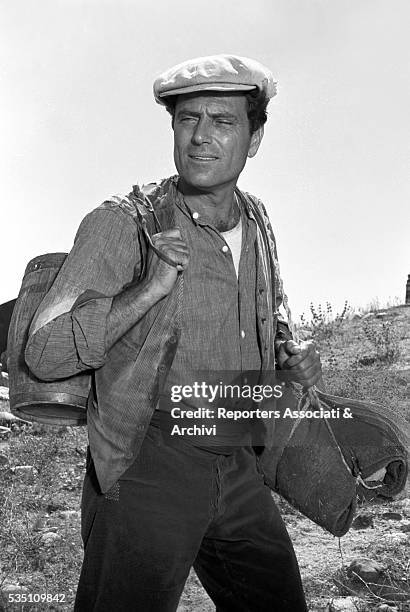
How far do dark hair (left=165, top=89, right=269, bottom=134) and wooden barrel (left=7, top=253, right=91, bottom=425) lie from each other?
0.68m

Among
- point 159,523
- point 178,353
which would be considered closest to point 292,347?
A: point 178,353

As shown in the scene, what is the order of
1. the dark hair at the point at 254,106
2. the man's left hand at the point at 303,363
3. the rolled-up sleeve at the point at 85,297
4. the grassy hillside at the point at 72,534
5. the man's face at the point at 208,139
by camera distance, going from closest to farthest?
the rolled-up sleeve at the point at 85,297, the man's face at the point at 208,139, the dark hair at the point at 254,106, the man's left hand at the point at 303,363, the grassy hillside at the point at 72,534

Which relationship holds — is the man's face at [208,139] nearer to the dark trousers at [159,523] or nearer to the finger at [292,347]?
the finger at [292,347]

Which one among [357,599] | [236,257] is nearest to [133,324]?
[236,257]

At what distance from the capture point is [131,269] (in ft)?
8.29

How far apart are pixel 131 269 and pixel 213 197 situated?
1.57 ft

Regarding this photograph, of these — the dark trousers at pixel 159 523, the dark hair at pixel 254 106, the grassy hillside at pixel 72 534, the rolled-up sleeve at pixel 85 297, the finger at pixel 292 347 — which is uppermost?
the dark hair at pixel 254 106

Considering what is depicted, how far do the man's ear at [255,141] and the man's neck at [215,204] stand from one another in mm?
162

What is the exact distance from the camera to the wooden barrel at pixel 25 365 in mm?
2533

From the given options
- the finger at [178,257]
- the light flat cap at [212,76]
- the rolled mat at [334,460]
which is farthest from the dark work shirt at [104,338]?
the rolled mat at [334,460]

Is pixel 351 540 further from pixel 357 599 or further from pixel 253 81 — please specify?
pixel 253 81

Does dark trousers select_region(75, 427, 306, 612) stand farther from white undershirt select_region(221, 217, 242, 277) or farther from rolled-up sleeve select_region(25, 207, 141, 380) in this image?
white undershirt select_region(221, 217, 242, 277)

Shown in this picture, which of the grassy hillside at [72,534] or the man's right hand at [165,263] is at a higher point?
the man's right hand at [165,263]

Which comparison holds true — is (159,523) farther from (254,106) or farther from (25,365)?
(254,106)
